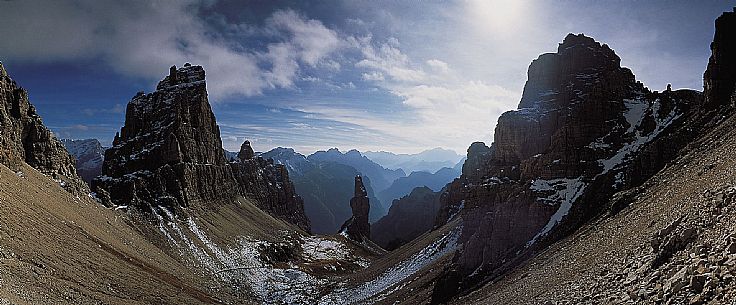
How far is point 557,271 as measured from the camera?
34562mm

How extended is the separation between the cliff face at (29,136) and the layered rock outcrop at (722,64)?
346 feet

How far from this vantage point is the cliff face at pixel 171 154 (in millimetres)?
108688

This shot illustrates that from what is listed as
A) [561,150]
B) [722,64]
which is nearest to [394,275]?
[561,150]

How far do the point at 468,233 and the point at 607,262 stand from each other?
46184 millimetres

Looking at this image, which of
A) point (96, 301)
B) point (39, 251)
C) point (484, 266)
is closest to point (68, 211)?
point (39, 251)

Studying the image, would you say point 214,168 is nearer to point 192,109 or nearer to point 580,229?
point 192,109

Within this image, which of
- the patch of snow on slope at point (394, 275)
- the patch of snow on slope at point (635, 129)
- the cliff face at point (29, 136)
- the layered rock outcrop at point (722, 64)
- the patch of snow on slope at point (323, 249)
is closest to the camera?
the layered rock outcrop at point (722, 64)

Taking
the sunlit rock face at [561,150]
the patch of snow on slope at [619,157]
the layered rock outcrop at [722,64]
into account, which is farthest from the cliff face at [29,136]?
the layered rock outcrop at [722,64]

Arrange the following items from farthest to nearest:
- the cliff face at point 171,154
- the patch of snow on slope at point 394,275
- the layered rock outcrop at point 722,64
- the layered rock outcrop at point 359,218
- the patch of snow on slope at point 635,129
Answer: the layered rock outcrop at point 359,218 < the cliff face at point 171,154 < the patch of snow on slope at point 394,275 < the patch of snow on slope at point 635,129 < the layered rock outcrop at point 722,64

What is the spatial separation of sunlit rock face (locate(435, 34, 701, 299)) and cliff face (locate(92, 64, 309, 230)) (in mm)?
79719

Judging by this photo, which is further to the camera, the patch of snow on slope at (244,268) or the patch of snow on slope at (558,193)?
the patch of snow on slope at (244,268)

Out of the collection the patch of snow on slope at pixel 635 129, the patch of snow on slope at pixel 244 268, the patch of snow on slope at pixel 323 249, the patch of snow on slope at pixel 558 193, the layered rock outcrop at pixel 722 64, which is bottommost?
the patch of snow on slope at pixel 323 249

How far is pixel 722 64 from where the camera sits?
52.5 m

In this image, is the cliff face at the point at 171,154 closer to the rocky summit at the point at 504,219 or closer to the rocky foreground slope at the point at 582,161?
the rocky summit at the point at 504,219
